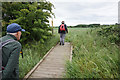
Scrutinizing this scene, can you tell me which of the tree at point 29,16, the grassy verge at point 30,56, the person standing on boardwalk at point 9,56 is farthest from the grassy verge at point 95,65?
the tree at point 29,16

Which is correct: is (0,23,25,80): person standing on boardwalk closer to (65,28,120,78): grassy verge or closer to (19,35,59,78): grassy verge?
(65,28,120,78): grassy verge

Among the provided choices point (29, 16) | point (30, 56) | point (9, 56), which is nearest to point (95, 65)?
point (9, 56)

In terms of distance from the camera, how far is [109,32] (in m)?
9.27

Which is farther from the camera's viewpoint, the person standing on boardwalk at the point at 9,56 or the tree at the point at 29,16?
the tree at the point at 29,16

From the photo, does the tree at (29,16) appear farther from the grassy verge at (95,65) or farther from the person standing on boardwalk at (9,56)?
the person standing on boardwalk at (9,56)

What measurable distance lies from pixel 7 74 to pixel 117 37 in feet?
25.0

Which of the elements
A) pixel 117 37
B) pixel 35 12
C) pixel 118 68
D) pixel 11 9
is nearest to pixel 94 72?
pixel 118 68

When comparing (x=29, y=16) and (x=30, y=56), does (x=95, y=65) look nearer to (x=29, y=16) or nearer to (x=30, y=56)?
(x=30, y=56)

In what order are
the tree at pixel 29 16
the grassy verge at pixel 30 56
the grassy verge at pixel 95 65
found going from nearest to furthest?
the grassy verge at pixel 95 65, the grassy verge at pixel 30 56, the tree at pixel 29 16

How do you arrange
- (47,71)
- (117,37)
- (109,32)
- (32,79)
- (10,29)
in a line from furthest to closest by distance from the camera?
(109,32) → (117,37) → (47,71) → (32,79) → (10,29)

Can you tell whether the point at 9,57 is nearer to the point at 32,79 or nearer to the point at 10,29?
the point at 10,29

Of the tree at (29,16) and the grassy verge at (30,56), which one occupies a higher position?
the tree at (29,16)

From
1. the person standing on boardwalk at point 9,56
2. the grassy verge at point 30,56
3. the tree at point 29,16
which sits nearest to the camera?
the person standing on boardwalk at point 9,56

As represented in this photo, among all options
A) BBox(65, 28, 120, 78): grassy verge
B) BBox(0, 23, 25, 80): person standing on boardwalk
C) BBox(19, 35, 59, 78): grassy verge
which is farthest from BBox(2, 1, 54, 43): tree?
BBox(0, 23, 25, 80): person standing on boardwalk
